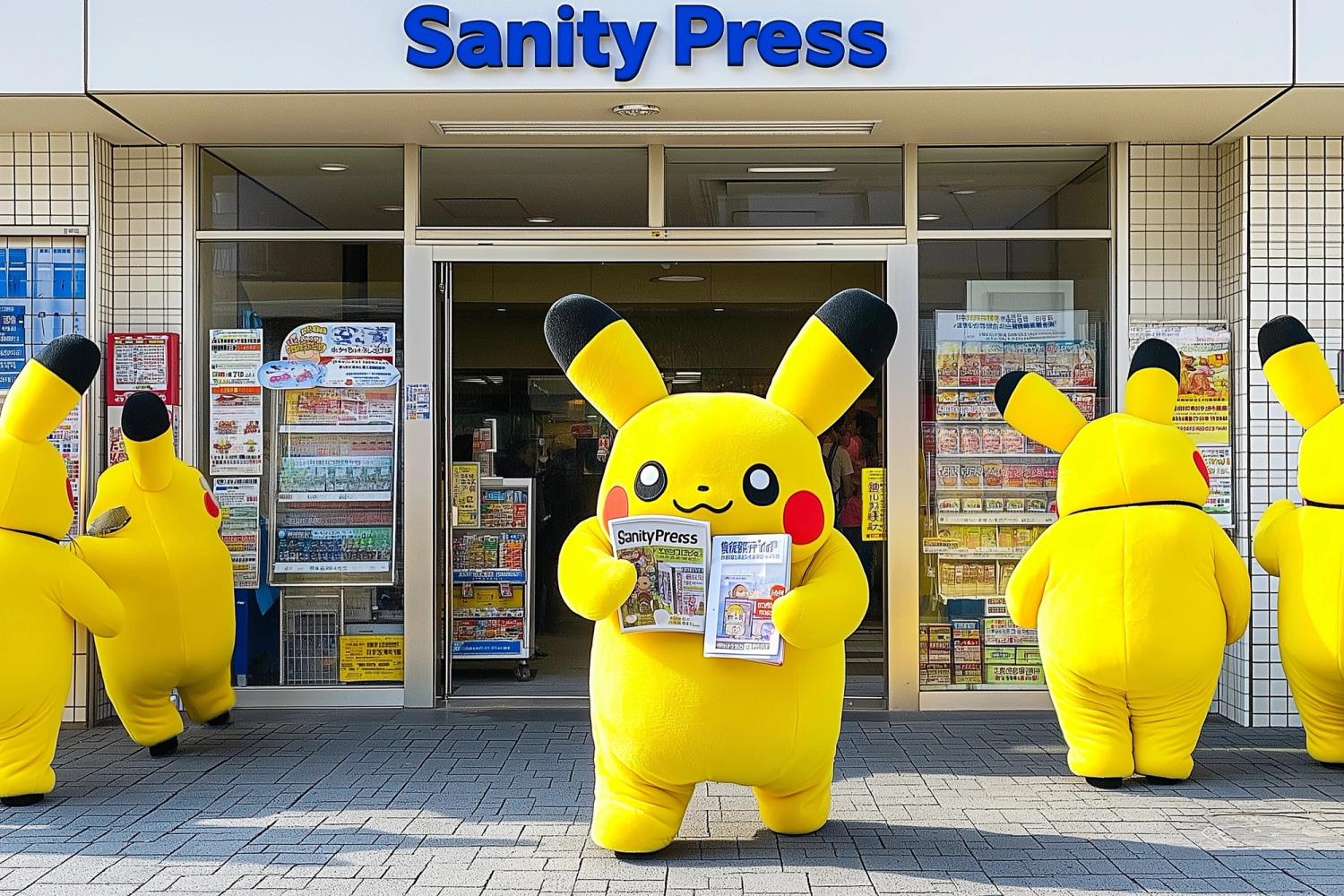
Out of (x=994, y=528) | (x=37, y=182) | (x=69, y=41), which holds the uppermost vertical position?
(x=69, y=41)

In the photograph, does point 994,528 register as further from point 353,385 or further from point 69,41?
point 69,41

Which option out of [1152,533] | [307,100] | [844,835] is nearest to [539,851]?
[844,835]

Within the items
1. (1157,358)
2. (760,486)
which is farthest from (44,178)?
(1157,358)

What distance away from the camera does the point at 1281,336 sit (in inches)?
234

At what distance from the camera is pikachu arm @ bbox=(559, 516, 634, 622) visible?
174 inches

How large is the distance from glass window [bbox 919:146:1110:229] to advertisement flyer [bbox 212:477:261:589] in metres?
4.30

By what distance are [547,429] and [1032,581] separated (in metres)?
4.54

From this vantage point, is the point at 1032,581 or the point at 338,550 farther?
the point at 338,550

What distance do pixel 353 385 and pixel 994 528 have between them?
3914 mm

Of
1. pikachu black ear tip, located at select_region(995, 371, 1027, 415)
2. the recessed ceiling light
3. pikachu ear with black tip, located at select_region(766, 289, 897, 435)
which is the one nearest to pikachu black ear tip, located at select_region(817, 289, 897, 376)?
pikachu ear with black tip, located at select_region(766, 289, 897, 435)

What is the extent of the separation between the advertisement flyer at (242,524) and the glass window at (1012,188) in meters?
4.30

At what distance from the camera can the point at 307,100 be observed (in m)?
6.69

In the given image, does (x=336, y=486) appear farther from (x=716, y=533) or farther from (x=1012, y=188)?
(x=1012, y=188)

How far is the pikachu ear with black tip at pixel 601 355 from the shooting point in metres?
4.77
